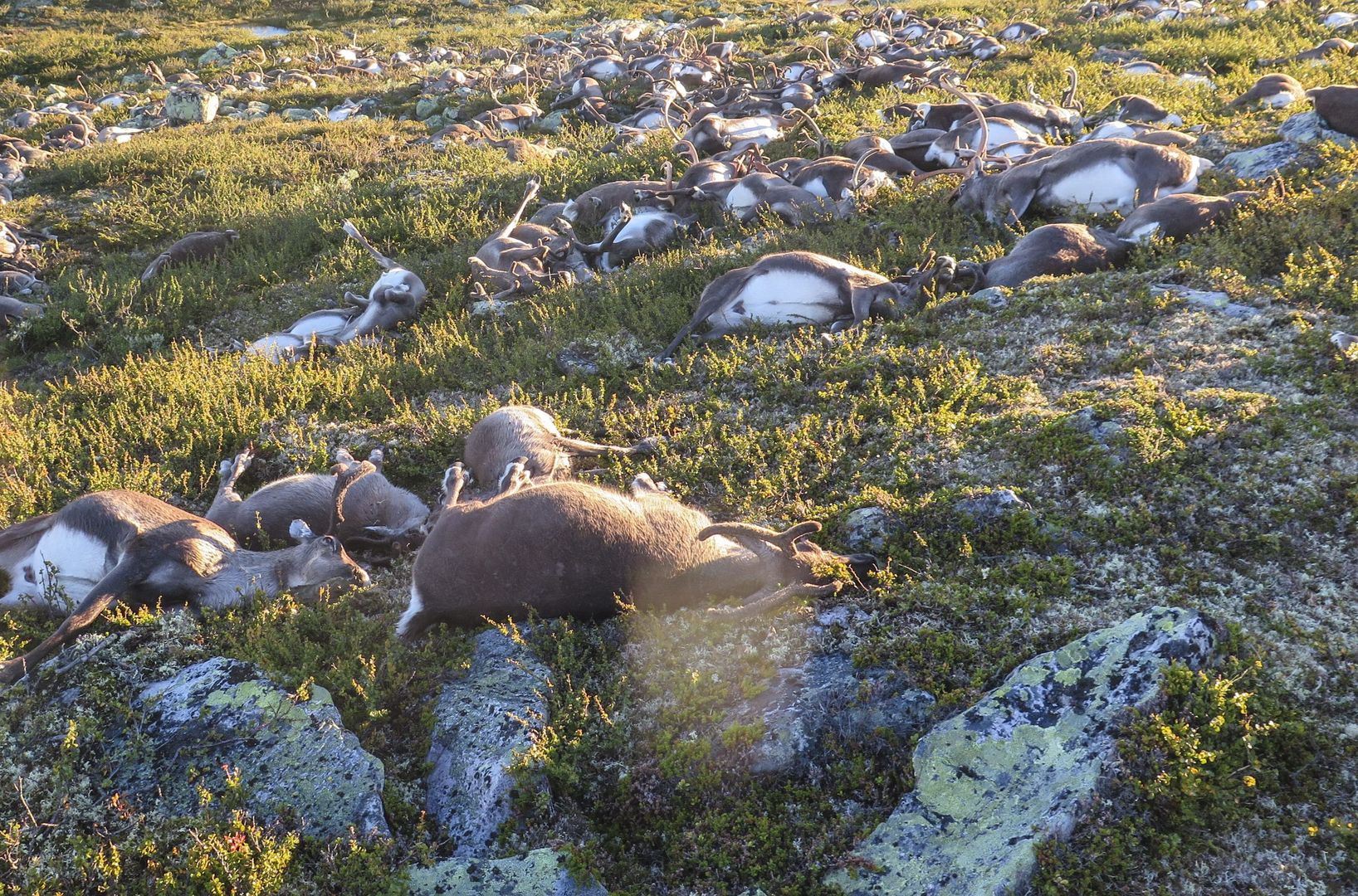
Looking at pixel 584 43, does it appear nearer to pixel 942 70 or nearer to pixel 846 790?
pixel 942 70

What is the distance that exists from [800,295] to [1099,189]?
3941 millimetres

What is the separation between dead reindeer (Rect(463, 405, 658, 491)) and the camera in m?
5.45

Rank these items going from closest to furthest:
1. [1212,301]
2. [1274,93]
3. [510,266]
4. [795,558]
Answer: [795,558] < [1212,301] < [510,266] < [1274,93]

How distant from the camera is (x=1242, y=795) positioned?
9.74 ft

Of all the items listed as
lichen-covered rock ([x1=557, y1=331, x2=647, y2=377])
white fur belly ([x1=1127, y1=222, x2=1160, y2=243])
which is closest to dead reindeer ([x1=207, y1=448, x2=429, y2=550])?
lichen-covered rock ([x1=557, y1=331, x2=647, y2=377])

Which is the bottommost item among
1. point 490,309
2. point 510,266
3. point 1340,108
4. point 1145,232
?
point 490,309

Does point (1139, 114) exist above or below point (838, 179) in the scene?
above

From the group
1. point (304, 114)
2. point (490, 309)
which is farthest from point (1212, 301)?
point (304, 114)

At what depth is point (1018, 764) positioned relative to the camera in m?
3.18

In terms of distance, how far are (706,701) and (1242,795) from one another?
2.09 metres

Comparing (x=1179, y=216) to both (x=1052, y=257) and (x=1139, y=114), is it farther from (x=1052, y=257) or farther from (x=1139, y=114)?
(x=1139, y=114)

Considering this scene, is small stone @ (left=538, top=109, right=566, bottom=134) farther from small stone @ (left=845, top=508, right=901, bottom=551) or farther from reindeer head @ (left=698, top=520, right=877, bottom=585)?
reindeer head @ (left=698, top=520, right=877, bottom=585)

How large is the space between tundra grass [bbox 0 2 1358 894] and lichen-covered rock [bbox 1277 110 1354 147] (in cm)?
59

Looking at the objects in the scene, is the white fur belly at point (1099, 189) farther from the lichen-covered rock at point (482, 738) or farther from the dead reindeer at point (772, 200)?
the lichen-covered rock at point (482, 738)
